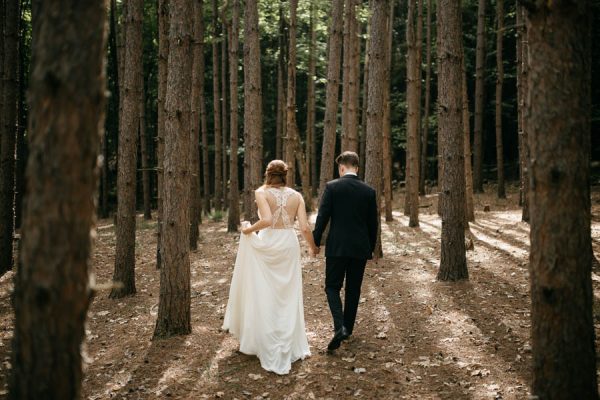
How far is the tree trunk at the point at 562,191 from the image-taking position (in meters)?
3.42

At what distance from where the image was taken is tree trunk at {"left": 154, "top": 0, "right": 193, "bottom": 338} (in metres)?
6.23

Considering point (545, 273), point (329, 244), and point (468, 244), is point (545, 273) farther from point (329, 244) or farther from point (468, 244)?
point (468, 244)

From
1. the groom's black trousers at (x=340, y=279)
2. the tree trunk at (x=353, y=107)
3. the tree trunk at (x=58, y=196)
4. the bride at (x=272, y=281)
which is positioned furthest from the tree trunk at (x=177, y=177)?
the tree trunk at (x=353, y=107)

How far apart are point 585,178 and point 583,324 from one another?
41.5 inches

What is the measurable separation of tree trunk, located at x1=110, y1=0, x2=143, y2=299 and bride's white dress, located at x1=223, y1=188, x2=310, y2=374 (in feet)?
11.2

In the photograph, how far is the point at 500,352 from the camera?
591cm

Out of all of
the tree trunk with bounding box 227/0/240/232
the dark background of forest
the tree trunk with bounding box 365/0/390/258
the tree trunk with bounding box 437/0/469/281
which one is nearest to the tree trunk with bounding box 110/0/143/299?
the tree trunk with bounding box 365/0/390/258

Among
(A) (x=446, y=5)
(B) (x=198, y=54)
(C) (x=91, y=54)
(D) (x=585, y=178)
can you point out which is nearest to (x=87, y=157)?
(C) (x=91, y=54)

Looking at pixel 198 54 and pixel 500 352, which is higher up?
pixel 198 54

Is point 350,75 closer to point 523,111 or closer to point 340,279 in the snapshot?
point 523,111

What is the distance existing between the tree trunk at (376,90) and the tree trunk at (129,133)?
4564 millimetres

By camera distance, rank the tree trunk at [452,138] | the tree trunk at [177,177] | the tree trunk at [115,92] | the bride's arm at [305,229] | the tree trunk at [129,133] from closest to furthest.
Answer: the bride's arm at [305,229]
the tree trunk at [177,177]
the tree trunk at [452,138]
the tree trunk at [129,133]
the tree trunk at [115,92]

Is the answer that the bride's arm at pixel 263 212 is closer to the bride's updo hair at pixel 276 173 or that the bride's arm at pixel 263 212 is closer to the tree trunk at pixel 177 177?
the bride's updo hair at pixel 276 173

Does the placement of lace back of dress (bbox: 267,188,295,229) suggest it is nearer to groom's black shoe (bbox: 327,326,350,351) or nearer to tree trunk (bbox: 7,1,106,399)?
groom's black shoe (bbox: 327,326,350,351)
